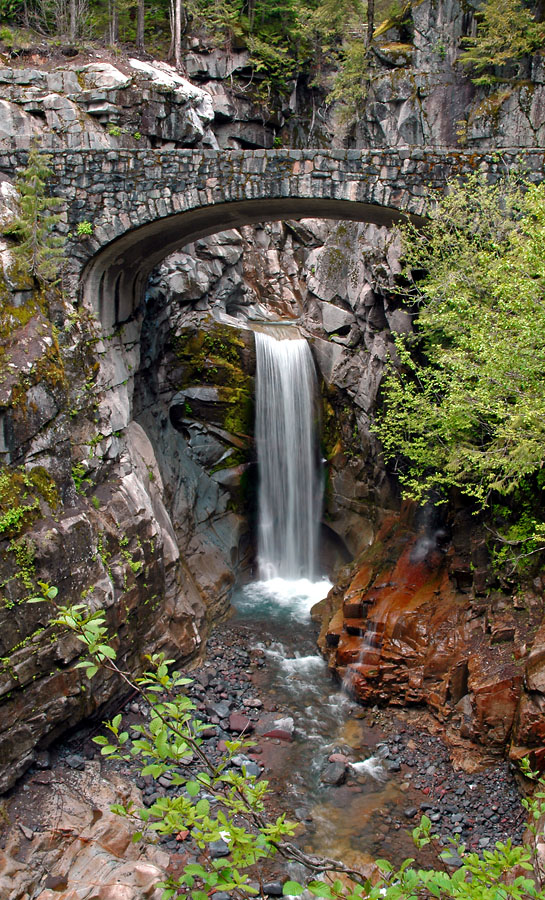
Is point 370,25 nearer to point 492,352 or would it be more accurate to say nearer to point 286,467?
point 286,467

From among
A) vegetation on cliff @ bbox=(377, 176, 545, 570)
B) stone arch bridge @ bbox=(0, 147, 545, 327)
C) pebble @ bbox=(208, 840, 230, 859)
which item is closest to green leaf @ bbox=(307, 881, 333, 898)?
vegetation on cliff @ bbox=(377, 176, 545, 570)

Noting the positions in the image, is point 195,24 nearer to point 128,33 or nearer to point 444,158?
point 128,33

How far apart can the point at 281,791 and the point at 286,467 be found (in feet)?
35.5

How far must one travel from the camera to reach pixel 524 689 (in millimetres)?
9844

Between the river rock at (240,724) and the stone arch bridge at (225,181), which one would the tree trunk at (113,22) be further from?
the river rock at (240,724)

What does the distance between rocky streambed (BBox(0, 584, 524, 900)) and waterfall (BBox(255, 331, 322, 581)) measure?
6049mm

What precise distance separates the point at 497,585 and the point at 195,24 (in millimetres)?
24128

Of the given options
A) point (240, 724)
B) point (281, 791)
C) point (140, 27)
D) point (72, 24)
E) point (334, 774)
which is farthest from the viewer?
point (140, 27)

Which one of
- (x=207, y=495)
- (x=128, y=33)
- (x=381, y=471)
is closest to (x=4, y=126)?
(x=128, y=33)

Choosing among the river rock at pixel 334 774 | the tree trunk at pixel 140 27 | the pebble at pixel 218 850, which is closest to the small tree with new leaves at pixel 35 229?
the pebble at pixel 218 850

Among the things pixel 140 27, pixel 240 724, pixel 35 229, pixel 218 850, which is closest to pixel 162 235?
pixel 35 229

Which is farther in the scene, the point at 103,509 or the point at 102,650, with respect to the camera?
the point at 103,509

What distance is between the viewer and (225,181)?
12.8 meters

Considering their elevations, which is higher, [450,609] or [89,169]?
[89,169]
